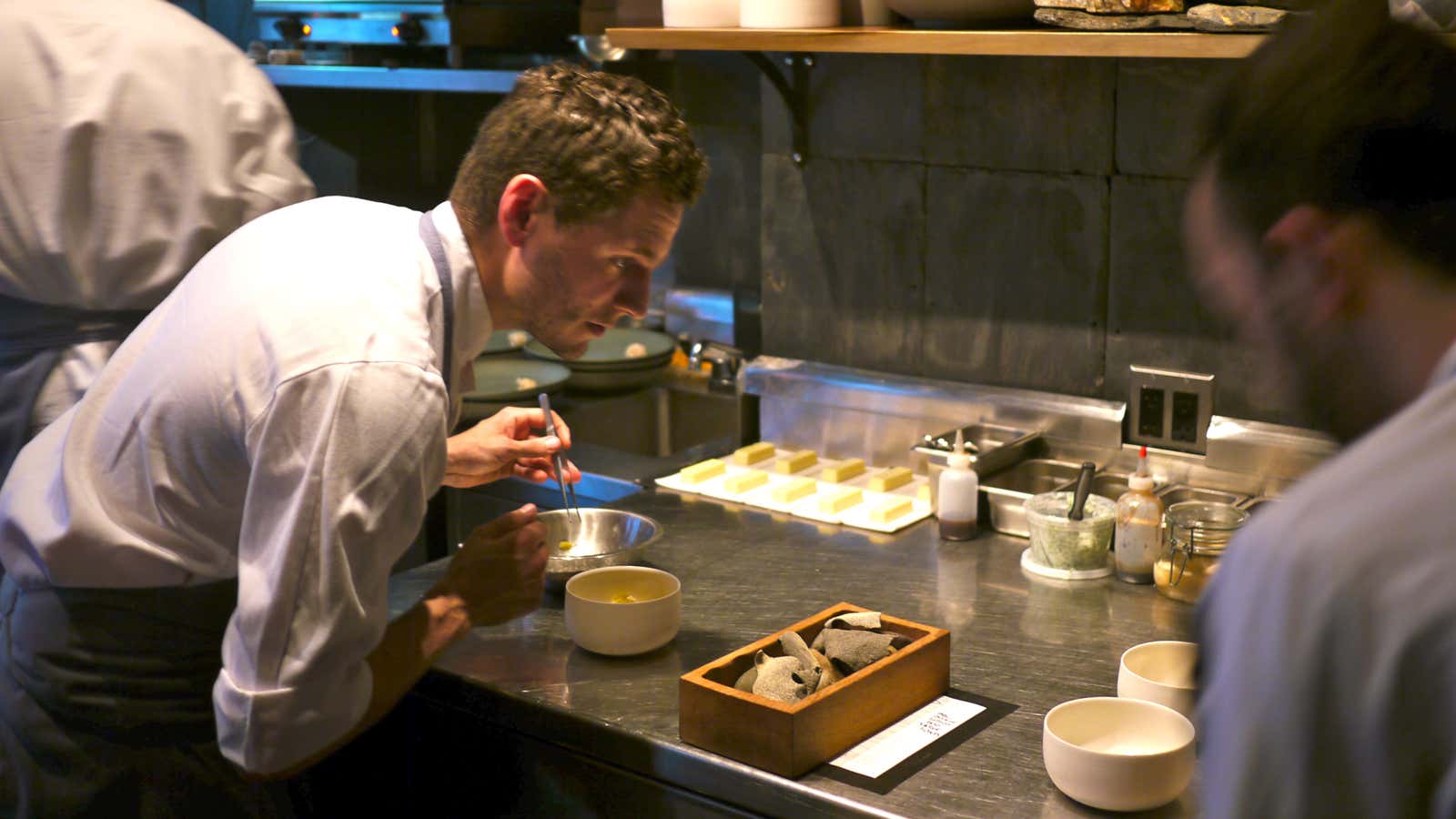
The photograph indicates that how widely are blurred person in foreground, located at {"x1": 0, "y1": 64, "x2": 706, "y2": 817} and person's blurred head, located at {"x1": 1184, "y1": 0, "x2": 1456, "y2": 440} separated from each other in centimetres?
81

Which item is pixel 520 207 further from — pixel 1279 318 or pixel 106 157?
pixel 1279 318

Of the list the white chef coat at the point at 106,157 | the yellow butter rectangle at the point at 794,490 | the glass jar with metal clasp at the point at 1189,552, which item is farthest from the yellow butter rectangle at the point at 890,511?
the white chef coat at the point at 106,157

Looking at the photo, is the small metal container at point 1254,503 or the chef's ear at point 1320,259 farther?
the small metal container at point 1254,503

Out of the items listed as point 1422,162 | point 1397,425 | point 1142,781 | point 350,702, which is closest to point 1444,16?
point 1142,781

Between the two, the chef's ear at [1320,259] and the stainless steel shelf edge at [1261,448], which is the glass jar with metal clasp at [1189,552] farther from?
the chef's ear at [1320,259]

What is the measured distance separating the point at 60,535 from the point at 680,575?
0.91 metres

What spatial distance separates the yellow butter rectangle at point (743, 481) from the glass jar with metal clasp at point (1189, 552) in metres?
0.73

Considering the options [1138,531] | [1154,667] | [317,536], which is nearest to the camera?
[317,536]

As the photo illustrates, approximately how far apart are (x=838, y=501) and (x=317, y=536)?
1214 millimetres

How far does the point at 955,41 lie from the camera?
85.5 inches

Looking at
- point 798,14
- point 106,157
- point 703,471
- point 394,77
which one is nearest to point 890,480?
point 703,471

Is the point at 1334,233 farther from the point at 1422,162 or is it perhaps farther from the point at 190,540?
the point at 190,540

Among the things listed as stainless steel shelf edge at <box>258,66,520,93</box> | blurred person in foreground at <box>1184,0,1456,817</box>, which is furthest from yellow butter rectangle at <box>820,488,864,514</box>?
blurred person in foreground at <box>1184,0,1456,817</box>

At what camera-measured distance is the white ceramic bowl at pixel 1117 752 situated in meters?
1.49
